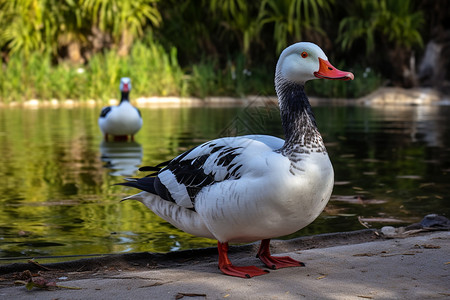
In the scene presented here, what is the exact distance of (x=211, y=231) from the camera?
147 inches

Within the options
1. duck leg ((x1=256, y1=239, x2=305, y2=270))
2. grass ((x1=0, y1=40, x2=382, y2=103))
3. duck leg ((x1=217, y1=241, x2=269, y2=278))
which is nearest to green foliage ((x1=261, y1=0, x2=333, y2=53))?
grass ((x1=0, y1=40, x2=382, y2=103))

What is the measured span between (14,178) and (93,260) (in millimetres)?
3908

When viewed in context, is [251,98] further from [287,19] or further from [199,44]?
[199,44]

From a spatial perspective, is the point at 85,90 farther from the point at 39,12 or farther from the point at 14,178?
the point at 14,178

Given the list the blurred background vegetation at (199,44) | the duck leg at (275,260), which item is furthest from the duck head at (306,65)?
the blurred background vegetation at (199,44)

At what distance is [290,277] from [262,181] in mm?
528

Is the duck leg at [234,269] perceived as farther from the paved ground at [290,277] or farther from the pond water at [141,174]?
the pond water at [141,174]

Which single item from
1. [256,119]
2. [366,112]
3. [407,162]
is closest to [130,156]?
[407,162]

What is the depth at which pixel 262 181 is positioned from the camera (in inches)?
137

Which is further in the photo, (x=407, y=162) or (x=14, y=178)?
(x=407, y=162)

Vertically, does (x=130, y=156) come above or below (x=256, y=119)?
below

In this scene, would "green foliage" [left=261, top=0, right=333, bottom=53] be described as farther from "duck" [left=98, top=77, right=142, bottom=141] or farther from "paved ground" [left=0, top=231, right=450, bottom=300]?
"paved ground" [left=0, top=231, right=450, bottom=300]

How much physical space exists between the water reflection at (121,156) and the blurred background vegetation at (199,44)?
1107 centimetres

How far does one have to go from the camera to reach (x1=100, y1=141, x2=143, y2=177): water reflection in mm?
8281
